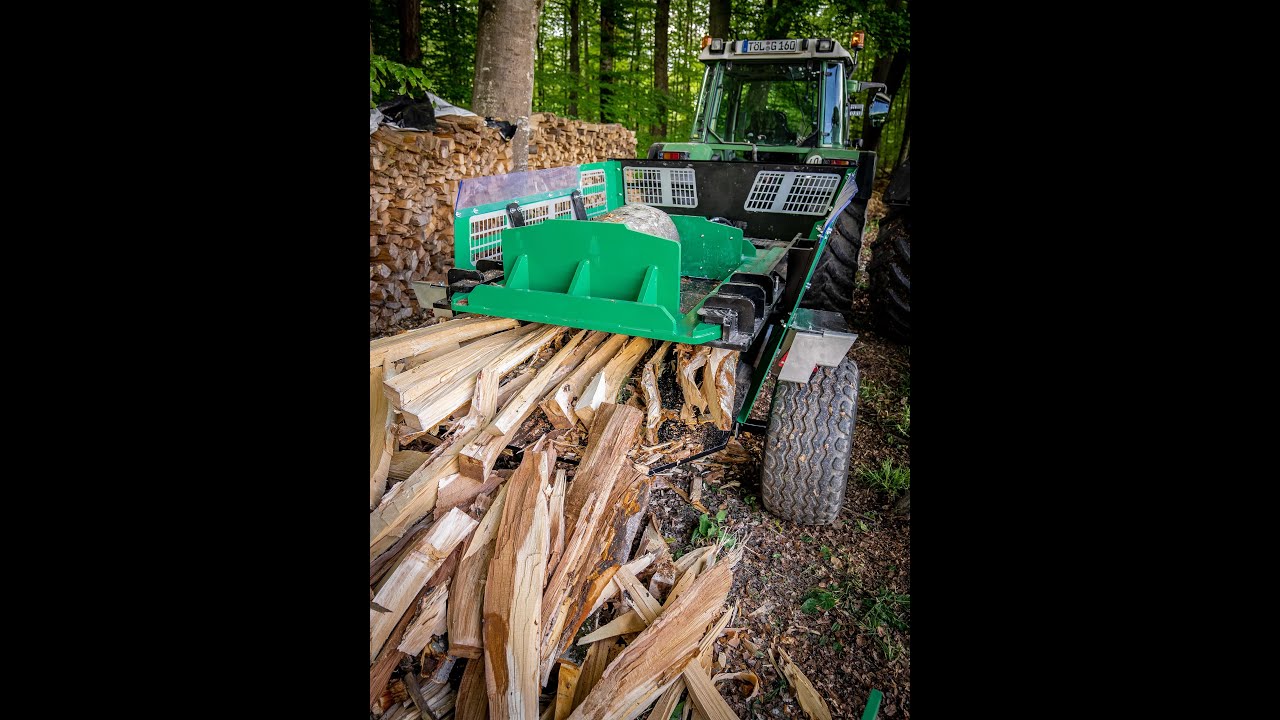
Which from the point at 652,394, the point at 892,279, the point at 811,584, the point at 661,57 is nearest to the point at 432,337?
the point at 652,394

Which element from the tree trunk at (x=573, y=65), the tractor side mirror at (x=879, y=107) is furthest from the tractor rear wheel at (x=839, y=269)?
the tree trunk at (x=573, y=65)

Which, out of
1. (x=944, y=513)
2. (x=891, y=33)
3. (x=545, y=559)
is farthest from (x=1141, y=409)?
(x=891, y=33)

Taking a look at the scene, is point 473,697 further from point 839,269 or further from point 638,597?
point 839,269

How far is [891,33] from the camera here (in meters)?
11.1

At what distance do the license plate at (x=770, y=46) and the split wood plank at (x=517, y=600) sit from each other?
15.3ft

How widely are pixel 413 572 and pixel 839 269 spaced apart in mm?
4190

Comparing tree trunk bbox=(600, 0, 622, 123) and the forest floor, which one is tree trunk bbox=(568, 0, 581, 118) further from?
the forest floor

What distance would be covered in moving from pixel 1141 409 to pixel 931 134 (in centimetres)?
33

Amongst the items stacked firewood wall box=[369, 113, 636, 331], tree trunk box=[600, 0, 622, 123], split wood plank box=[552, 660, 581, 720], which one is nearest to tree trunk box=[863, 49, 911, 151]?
tree trunk box=[600, 0, 622, 123]

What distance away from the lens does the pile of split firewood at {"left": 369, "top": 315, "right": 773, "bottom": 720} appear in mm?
1933

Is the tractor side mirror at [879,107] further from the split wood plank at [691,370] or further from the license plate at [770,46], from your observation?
the split wood plank at [691,370]

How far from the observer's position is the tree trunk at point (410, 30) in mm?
8391

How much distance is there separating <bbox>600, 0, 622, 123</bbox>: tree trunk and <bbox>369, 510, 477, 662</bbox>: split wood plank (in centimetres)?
1102
